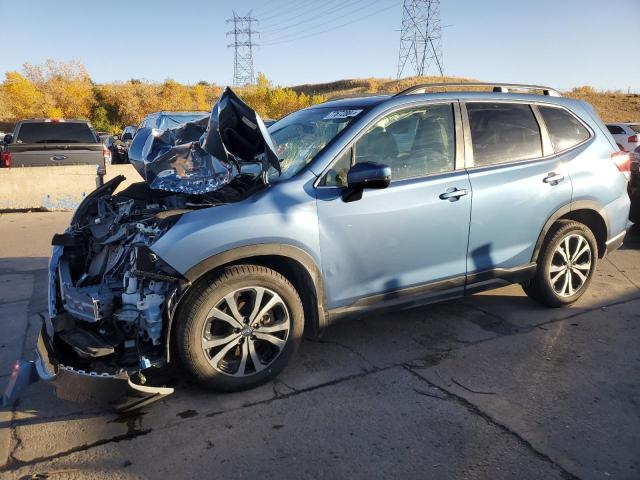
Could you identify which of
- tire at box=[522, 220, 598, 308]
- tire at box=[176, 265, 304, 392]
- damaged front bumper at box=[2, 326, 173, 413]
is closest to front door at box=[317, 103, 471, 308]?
tire at box=[176, 265, 304, 392]

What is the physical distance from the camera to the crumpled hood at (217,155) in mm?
3330

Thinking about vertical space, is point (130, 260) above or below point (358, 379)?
above

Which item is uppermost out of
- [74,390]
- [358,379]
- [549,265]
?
[549,265]

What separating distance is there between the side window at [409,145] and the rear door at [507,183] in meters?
0.19

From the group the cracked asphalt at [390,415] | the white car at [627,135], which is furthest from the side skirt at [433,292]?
the white car at [627,135]

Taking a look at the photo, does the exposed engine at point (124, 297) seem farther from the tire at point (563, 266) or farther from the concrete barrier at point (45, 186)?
the concrete barrier at point (45, 186)

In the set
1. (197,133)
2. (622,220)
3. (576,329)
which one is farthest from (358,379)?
(622,220)

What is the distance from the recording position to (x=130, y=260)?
3105 mm

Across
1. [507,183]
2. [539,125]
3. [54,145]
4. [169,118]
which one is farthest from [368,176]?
[169,118]

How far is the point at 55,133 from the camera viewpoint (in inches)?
440

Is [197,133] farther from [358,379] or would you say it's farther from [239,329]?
[358,379]

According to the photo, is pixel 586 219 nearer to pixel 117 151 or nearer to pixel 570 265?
pixel 570 265

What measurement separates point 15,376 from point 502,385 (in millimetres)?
3005

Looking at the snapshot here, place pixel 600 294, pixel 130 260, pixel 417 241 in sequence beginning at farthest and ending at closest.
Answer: pixel 600 294
pixel 417 241
pixel 130 260
